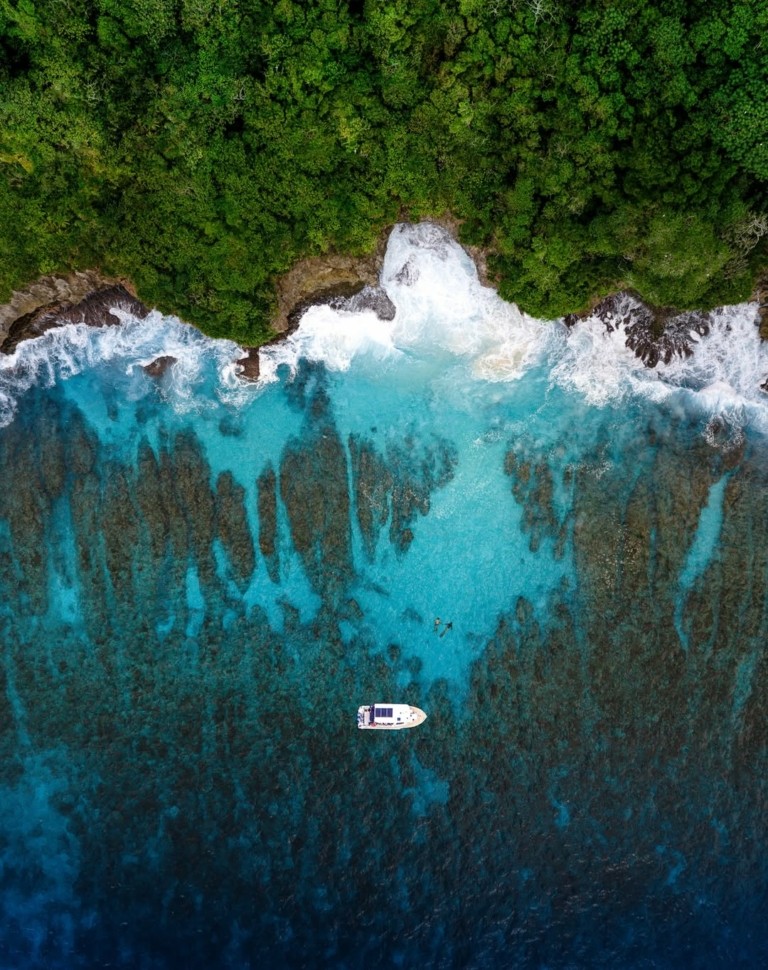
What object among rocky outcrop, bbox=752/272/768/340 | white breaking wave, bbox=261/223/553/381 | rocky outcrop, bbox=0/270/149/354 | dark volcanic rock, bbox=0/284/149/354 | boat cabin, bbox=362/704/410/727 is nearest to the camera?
rocky outcrop, bbox=752/272/768/340

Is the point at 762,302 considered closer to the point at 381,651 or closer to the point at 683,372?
the point at 683,372

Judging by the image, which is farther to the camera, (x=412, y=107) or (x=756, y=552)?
(x=756, y=552)

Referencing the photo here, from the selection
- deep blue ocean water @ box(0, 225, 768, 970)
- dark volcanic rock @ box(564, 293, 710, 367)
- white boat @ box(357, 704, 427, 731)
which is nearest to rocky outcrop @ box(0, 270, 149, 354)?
deep blue ocean water @ box(0, 225, 768, 970)

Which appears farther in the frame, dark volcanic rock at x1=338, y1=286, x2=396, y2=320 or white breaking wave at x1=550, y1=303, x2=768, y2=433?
dark volcanic rock at x1=338, y1=286, x2=396, y2=320

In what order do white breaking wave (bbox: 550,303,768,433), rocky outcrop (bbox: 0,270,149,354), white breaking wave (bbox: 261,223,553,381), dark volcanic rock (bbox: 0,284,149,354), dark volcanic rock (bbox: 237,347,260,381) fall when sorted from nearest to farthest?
rocky outcrop (bbox: 0,270,149,354) → white breaking wave (bbox: 261,223,553,381) → white breaking wave (bbox: 550,303,768,433) → dark volcanic rock (bbox: 0,284,149,354) → dark volcanic rock (bbox: 237,347,260,381)

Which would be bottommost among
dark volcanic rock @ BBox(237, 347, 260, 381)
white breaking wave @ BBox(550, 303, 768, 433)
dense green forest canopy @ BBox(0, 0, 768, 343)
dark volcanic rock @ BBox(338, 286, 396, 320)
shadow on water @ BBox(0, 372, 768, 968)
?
shadow on water @ BBox(0, 372, 768, 968)

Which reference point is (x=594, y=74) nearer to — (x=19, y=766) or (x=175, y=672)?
(x=175, y=672)

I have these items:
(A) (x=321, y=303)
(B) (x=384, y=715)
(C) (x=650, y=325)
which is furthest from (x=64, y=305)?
(C) (x=650, y=325)

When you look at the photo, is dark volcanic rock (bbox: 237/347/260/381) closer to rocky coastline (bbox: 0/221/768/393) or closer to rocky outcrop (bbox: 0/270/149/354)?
rocky coastline (bbox: 0/221/768/393)

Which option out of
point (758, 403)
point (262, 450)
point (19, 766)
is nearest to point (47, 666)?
point (19, 766)
